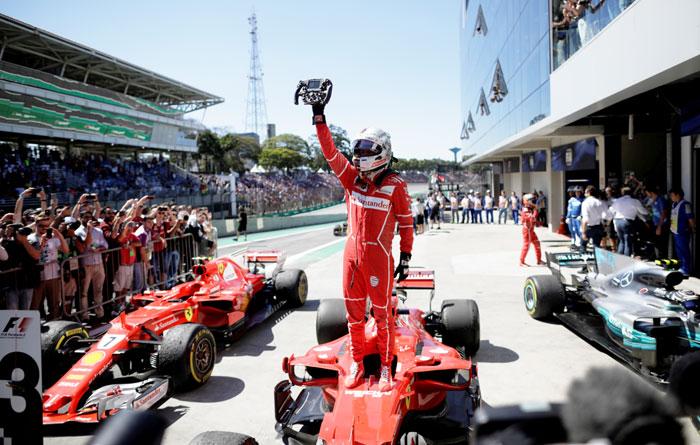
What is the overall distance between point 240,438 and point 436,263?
35.4 feet

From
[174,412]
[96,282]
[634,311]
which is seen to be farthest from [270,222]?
[634,311]

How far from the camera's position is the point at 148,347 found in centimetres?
530

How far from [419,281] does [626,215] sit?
6.57 meters

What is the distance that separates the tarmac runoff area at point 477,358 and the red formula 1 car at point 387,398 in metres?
0.39

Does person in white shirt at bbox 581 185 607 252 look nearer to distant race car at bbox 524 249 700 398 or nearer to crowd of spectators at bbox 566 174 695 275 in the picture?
crowd of spectators at bbox 566 174 695 275

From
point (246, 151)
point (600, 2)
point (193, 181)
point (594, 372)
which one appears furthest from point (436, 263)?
point (246, 151)

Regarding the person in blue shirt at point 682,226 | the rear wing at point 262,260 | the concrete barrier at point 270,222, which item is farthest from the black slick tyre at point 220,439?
the concrete barrier at point 270,222

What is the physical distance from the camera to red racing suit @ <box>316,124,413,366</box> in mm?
4035

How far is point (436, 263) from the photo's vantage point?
13.1m

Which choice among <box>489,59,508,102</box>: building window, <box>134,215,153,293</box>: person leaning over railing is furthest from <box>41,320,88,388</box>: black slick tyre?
<box>489,59,508,102</box>: building window

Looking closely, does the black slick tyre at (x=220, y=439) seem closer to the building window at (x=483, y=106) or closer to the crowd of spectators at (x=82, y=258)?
the crowd of spectators at (x=82, y=258)

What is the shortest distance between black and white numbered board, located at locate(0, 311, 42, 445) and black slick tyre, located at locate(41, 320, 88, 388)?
2.31 m

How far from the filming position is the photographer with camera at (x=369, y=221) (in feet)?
13.3

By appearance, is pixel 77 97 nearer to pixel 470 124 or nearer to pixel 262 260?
pixel 262 260
